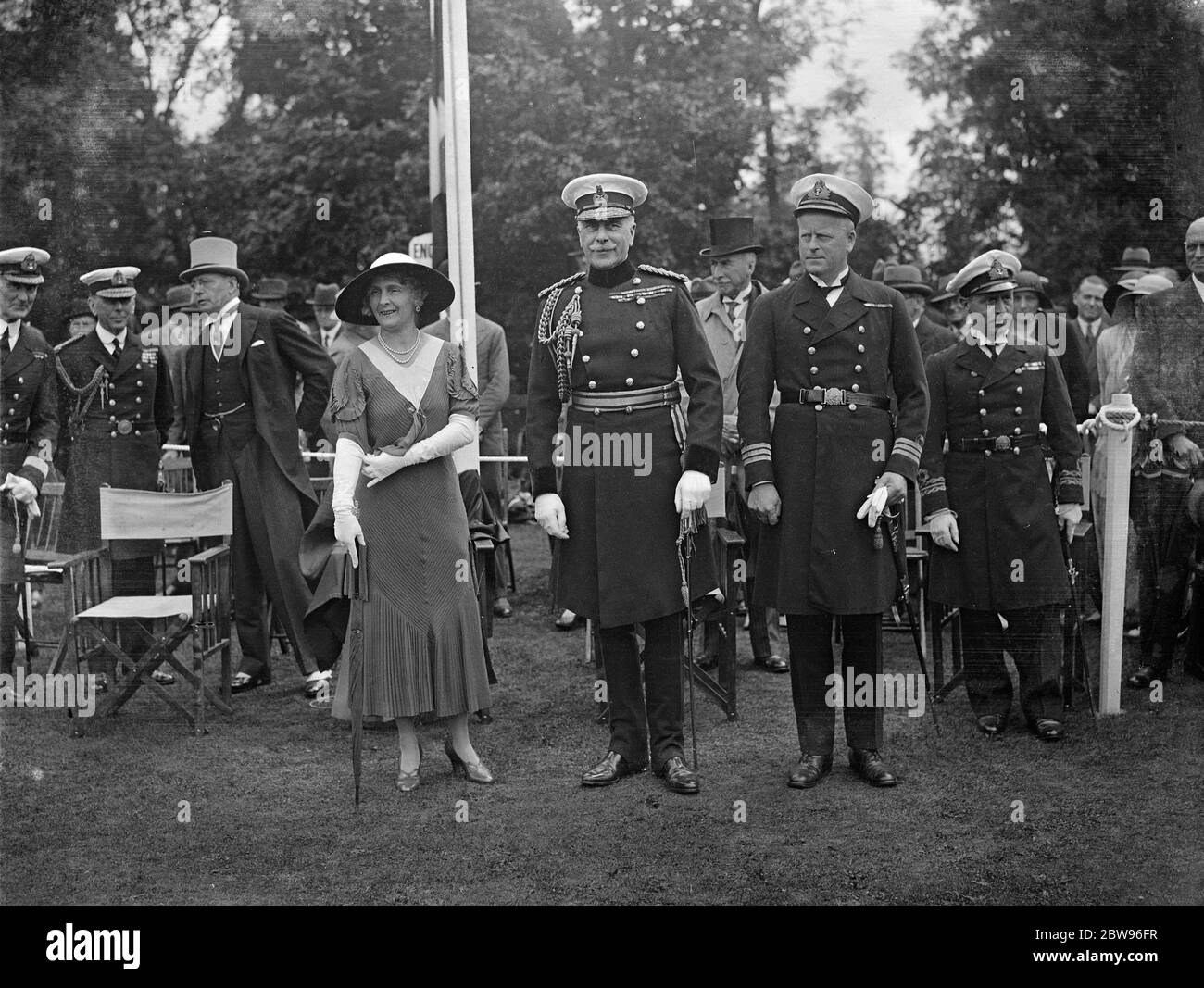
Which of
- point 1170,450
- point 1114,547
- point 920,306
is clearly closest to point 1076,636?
point 1114,547

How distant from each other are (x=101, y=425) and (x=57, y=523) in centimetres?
87

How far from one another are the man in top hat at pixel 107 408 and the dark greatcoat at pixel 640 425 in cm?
351

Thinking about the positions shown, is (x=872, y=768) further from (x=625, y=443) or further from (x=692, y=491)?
(x=625, y=443)

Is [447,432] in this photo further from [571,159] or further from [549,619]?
[571,159]

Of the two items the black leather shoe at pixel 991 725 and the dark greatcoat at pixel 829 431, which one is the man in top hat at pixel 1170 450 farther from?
the dark greatcoat at pixel 829 431

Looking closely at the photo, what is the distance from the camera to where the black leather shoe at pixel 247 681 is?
7.58 m

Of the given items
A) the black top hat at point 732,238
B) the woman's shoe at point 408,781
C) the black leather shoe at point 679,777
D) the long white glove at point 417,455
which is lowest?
the woman's shoe at point 408,781

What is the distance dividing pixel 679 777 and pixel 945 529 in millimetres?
1796

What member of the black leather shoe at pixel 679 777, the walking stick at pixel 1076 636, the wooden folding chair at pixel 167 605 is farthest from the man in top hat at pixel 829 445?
the wooden folding chair at pixel 167 605

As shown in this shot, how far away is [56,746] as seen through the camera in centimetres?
650

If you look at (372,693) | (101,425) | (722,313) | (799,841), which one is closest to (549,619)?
(722,313)

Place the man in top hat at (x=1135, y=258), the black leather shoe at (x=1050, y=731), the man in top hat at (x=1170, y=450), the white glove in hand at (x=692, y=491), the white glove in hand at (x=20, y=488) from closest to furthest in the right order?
the white glove in hand at (x=692, y=491), the black leather shoe at (x=1050, y=731), the man in top hat at (x=1170, y=450), the white glove in hand at (x=20, y=488), the man in top hat at (x=1135, y=258)

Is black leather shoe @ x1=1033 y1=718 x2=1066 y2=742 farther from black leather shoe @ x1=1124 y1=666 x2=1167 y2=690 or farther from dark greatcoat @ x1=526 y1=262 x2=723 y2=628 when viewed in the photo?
dark greatcoat @ x1=526 y1=262 x2=723 y2=628

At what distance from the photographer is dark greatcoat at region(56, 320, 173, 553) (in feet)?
25.7
